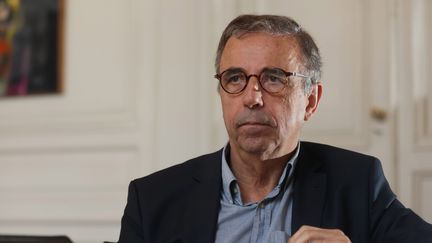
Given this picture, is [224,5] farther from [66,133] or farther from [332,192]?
[332,192]

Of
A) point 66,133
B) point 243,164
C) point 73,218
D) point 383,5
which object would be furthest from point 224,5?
point 243,164

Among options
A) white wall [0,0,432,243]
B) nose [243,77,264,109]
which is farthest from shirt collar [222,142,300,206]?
white wall [0,0,432,243]

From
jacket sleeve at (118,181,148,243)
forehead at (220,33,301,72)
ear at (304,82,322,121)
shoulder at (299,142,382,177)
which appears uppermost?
forehead at (220,33,301,72)

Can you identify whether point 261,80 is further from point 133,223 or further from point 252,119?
point 133,223

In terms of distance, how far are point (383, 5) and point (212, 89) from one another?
0.94m

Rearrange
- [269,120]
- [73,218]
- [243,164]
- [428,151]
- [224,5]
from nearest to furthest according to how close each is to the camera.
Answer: [269,120]
[243,164]
[428,151]
[224,5]
[73,218]

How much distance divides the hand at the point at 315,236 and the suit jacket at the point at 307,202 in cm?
20

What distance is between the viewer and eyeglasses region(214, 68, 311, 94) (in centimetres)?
170

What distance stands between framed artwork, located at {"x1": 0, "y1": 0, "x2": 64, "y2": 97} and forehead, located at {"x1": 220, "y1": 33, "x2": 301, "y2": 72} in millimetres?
2150

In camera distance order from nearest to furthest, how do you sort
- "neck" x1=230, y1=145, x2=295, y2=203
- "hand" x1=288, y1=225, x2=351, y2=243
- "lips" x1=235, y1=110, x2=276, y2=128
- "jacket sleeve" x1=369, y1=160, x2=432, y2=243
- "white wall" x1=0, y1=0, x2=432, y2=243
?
"hand" x1=288, y1=225, x2=351, y2=243 → "jacket sleeve" x1=369, y1=160, x2=432, y2=243 → "lips" x1=235, y1=110, x2=276, y2=128 → "neck" x1=230, y1=145, x2=295, y2=203 → "white wall" x1=0, y1=0, x2=432, y2=243

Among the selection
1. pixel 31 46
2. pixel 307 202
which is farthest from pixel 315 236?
pixel 31 46

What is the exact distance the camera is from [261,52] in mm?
1711

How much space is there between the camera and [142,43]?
3.48 metres

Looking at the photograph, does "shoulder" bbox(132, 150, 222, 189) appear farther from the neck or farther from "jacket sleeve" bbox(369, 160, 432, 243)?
"jacket sleeve" bbox(369, 160, 432, 243)
